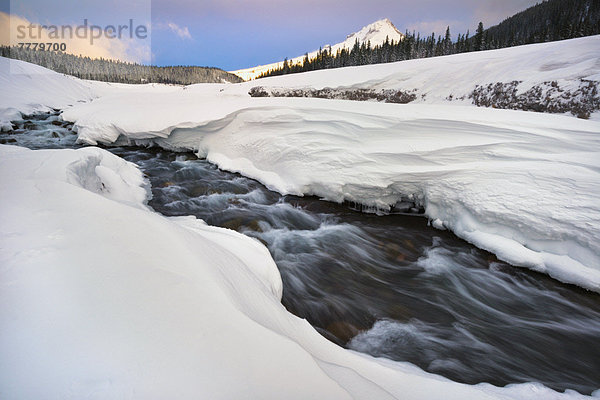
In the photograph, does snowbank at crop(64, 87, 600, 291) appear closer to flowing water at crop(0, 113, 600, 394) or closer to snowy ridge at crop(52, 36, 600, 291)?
snowy ridge at crop(52, 36, 600, 291)

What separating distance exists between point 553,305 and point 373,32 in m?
186

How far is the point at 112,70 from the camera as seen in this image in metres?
72.3

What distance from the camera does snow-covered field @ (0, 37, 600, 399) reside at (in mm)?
1018

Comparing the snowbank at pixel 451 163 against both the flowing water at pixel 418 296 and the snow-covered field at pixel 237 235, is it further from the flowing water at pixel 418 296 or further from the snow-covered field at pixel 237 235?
the flowing water at pixel 418 296

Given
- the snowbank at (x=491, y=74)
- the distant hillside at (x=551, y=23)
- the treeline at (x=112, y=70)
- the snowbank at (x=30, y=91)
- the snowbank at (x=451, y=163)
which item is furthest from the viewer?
the treeline at (x=112, y=70)

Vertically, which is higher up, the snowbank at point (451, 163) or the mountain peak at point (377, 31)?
the mountain peak at point (377, 31)

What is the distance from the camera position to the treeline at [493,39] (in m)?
35.2

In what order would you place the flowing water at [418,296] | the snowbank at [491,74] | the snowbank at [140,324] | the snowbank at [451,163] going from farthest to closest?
the snowbank at [491,74], the snowbank at [451,163], the flowing water at [418,296], the snowbank at [140,324]

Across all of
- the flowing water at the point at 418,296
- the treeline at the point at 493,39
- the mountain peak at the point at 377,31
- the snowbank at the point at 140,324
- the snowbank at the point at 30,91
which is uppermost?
the mountain peak at the point at 377,31

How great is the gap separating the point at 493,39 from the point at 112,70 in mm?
87387

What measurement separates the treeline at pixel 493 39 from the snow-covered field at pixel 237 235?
33715mm

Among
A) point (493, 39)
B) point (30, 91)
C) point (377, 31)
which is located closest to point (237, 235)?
point (30, 91)

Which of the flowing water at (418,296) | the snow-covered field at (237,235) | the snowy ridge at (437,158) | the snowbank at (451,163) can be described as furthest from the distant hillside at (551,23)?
the flowing water at (418,296)

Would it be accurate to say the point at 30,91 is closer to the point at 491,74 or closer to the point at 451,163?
the point at 451,163
